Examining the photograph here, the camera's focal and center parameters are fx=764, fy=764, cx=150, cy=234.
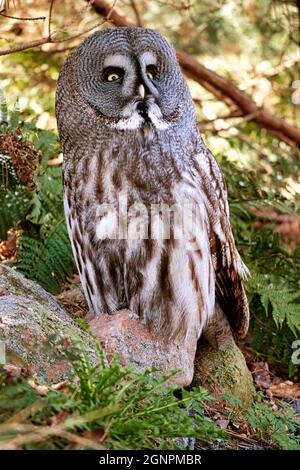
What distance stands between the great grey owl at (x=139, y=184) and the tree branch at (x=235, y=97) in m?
3.06

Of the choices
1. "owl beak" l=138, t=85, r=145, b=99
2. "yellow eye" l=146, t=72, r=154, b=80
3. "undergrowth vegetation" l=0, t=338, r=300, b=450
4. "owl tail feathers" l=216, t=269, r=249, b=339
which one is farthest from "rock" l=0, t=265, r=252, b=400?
"yellow eye" l=146, t=72, r=154, b=80

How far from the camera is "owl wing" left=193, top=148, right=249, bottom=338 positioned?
4363 mm

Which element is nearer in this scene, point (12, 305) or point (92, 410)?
point (92, 410)

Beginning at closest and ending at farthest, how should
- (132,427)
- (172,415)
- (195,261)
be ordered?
(132,427), (172,415), (195,261)

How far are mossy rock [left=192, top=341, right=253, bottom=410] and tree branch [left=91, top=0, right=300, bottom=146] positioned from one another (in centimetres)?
359

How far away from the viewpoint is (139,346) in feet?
Answer: 13.1

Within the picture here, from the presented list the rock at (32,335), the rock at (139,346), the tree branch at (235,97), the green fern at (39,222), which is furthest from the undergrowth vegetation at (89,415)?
the tree branch at (235,97)

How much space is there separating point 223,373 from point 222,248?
0.72 m

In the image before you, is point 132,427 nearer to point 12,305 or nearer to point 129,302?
point 12,305

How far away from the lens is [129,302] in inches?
169

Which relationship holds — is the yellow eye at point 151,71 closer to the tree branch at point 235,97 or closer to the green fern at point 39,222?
the green fern at point 39,222

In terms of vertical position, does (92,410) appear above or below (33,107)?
below
